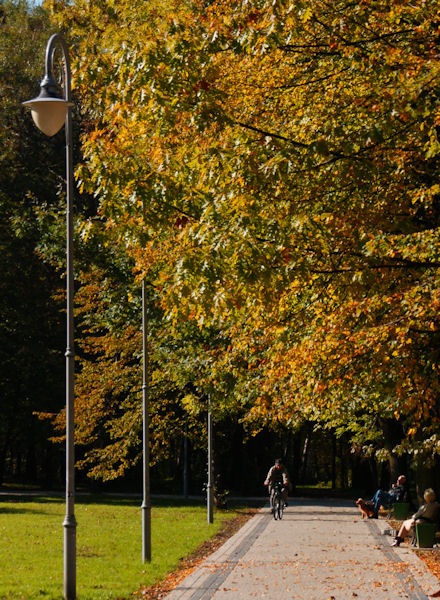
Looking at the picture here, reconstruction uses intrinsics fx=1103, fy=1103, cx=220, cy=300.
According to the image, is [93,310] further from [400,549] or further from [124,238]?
[124,238]

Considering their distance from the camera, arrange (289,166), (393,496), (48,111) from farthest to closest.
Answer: (393,496), (48,111), (289,166)

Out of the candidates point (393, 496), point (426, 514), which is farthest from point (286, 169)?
point (393, 496)

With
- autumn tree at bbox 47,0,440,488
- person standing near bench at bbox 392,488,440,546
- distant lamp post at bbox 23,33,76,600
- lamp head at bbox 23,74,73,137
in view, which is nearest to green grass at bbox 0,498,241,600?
distant lamp post at bbox 23,33,76,600

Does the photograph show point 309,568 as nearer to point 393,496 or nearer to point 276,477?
point 393,496

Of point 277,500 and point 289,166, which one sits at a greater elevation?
point 289,166

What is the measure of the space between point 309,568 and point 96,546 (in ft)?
18.9

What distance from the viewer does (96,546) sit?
835 inches

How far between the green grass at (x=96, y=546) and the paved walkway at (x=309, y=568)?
0.84m

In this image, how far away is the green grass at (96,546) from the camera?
578 inches

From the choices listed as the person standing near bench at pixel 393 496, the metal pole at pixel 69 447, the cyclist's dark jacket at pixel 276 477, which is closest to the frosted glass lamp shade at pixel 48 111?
the metal pole at pixel 69 447

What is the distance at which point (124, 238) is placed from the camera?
13586 mm

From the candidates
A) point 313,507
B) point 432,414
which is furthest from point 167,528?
point 313,507

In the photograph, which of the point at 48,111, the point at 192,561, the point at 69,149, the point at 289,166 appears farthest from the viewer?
the point at 192,561

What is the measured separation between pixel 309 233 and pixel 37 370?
3326 centimetres
